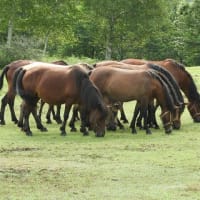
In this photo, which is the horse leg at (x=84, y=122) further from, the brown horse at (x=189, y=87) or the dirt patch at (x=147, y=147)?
the brown horse at (x=189, y=87)

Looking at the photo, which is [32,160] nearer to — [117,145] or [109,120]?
[117,145]

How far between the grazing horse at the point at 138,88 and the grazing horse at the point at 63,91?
43.5 inches

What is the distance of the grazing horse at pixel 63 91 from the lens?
15.1m

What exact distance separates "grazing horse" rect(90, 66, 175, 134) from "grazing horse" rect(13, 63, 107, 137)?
3.62 ft

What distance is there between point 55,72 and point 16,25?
2652cm

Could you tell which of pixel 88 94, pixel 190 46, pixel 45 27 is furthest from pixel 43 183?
pixel 190 46

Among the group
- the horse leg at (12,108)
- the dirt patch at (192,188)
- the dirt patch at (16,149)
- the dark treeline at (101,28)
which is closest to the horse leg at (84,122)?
the dirt patch at (16,149)

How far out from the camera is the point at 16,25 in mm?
41281

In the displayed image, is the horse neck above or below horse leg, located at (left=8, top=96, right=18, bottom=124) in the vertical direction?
above

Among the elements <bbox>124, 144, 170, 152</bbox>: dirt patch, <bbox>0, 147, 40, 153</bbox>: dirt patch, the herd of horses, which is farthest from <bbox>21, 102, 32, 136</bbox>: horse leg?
<bbox>124, 144, 170, 152</bbox>: dirt patch

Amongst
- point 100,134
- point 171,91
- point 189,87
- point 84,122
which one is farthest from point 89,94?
point 189,87

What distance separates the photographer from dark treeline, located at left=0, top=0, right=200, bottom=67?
3856 cm

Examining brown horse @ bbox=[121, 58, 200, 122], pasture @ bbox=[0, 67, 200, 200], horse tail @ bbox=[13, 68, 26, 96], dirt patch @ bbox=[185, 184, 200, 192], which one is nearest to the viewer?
pasture @ bbox=[0, 67, 200, 200]

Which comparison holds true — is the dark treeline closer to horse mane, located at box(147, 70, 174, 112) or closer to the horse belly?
the horse belly
